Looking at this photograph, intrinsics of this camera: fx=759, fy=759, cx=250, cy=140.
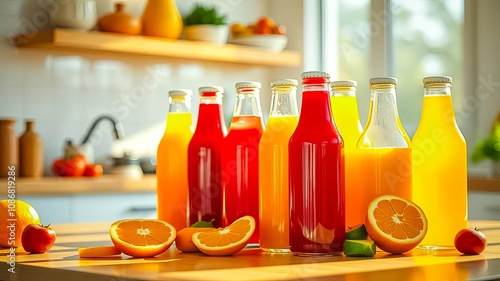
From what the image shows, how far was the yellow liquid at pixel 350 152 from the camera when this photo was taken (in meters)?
1.30

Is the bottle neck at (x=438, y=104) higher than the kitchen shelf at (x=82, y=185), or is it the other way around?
the bottle neck at (x=438, y=104)

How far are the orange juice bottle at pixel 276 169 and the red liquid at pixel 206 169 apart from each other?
0.47 feet

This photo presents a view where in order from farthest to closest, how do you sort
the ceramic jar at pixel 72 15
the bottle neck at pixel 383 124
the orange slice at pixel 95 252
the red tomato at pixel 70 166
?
1. the ceramic jar at pixel 72 15
2. the red tomato at pixel 70 166
3. the bottle neck at pixel 383 124
4. the orange slice at pixel 95 252

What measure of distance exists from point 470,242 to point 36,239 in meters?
0.71

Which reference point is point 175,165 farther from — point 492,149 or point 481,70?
point 481,70

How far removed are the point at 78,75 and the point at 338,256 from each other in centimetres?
320

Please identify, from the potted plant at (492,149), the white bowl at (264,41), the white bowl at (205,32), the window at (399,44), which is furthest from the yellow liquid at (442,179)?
the white bowl at (264,41)

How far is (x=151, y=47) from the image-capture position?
4090 mm

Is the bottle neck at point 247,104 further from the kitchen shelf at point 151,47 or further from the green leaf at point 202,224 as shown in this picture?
the kitchen shelf at point 151,47

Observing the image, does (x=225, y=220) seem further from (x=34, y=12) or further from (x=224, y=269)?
(x=34, y=12)

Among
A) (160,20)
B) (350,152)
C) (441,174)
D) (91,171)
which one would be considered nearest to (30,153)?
(91,171)

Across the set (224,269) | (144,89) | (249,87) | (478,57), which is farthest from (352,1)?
(224,269)

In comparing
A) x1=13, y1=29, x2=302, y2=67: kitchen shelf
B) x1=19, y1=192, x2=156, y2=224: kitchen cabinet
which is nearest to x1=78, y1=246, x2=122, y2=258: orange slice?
x1=19, y1=192, x2=156, y2=224: kitchen cabinet

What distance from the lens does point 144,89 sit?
445 cm
